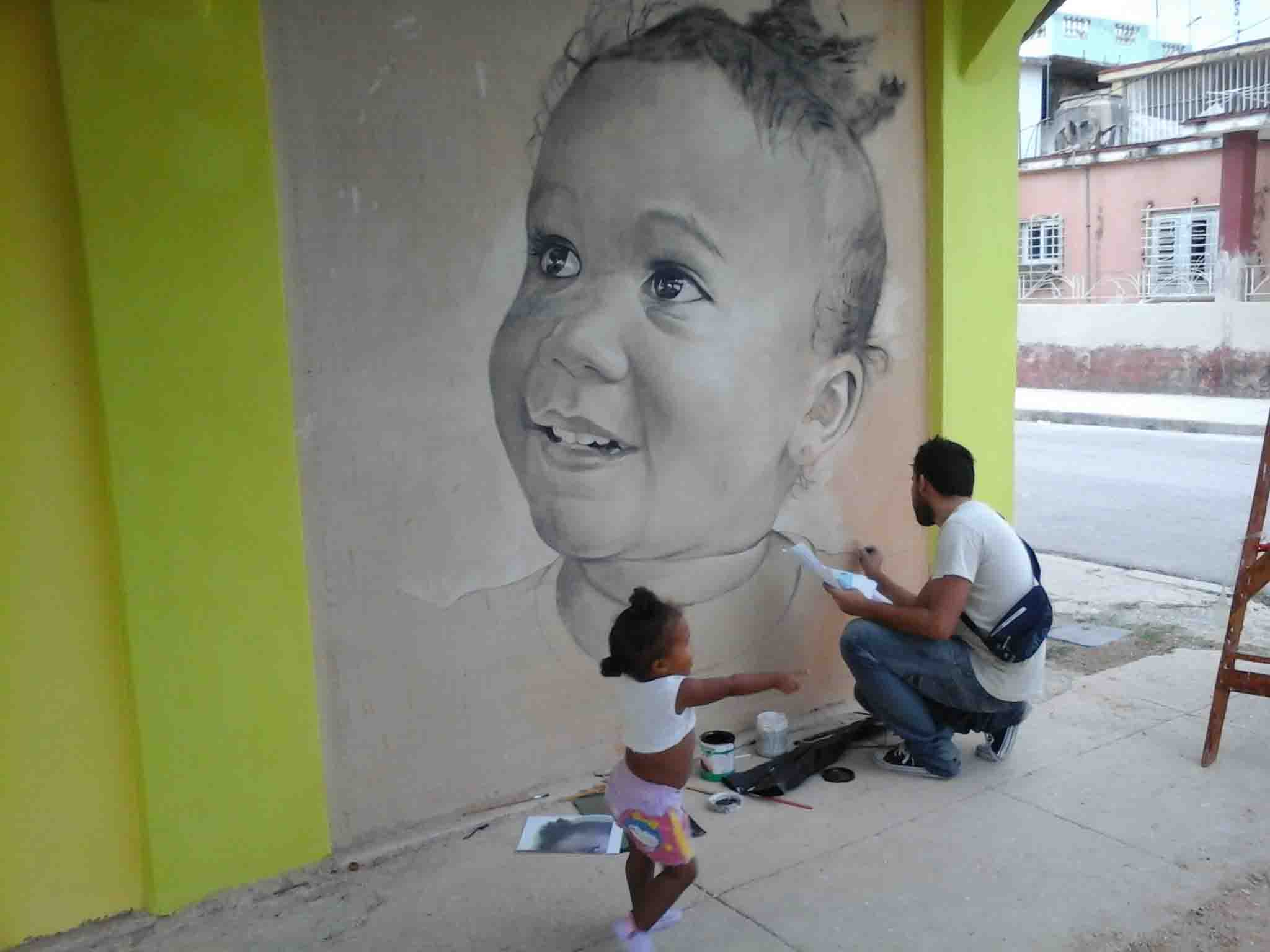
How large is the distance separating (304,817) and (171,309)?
1.65 m

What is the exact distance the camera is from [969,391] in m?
5.00

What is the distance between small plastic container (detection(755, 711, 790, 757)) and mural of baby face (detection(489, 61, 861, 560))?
0.71 m

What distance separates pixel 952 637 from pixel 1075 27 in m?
33.1

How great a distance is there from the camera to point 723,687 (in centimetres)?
279

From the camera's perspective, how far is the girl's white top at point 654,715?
2.85 meters

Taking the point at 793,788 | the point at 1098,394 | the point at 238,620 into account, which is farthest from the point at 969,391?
the point at 1098,394

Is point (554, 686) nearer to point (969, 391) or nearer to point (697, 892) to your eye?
point (697, 892)

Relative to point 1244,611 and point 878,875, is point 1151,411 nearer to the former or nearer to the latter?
point 1244,611

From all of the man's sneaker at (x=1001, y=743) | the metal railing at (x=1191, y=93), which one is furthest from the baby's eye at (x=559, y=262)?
the metal railing at (x=1191, y=93)

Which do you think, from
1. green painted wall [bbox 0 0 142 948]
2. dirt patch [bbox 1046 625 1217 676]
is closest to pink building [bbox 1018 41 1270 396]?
dirt patch [bbox 1046 625 1217 676]

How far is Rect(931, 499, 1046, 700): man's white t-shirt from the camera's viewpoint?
13.0 feet

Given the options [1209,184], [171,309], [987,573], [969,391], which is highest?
[1209,184]

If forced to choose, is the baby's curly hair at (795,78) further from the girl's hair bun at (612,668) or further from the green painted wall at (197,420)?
the girl's hair bun at (612,668)

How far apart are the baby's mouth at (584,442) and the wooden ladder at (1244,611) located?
7.83 ft
